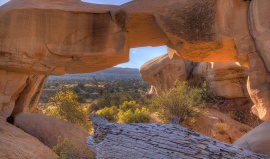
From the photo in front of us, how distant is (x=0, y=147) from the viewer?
6.19 metres

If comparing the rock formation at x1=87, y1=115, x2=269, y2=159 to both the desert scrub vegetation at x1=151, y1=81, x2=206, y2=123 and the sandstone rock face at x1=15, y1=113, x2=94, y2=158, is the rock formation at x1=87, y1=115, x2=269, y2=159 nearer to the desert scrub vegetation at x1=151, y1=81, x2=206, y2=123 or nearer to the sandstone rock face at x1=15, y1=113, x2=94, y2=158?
the sandstone rock face at x1=15, y1=113, x2=94, y2=158

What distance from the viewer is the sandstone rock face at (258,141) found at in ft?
13.9

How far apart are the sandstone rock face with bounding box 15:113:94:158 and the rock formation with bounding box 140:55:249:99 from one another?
8.22m

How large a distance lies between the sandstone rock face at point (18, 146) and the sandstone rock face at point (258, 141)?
5.02 meters

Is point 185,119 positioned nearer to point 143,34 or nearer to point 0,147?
point 143,34

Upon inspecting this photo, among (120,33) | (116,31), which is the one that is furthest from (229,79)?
(116,31)

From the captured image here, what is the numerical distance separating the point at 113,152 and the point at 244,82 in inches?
484

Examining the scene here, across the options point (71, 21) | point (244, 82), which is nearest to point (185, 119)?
point (244, 82)

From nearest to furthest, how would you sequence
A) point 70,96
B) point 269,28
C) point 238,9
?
point 269,28 → point 238,9 → point 70,96

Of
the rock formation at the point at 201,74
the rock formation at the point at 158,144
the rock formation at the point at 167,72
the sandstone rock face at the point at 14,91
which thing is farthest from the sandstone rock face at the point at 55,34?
the rock formation at the point at 167,72

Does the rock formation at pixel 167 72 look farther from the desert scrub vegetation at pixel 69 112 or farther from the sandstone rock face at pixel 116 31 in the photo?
the sandstone rock face at pixel 116 31

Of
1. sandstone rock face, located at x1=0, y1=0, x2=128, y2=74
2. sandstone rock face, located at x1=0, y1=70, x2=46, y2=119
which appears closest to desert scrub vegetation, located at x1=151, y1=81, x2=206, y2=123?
sandstone rock face, located at x1=0, y1=0, x2=128, y2=74

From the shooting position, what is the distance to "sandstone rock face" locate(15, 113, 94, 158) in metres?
8.23

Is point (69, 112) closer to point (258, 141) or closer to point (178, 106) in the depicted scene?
point (178, 106)
